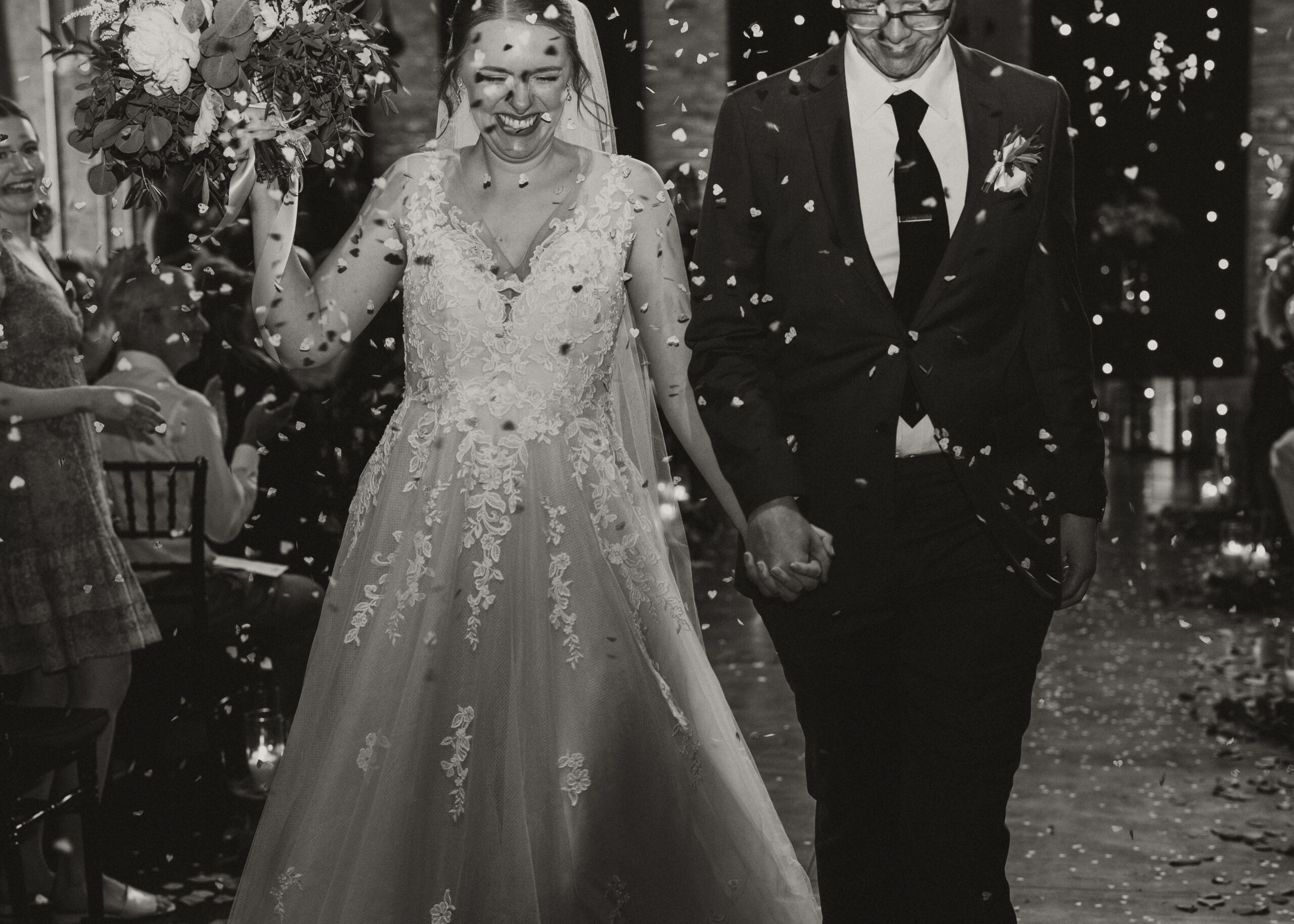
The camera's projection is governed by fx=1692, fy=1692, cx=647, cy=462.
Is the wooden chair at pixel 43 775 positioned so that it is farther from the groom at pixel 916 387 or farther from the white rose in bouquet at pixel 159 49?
the groom at pixel 916 387

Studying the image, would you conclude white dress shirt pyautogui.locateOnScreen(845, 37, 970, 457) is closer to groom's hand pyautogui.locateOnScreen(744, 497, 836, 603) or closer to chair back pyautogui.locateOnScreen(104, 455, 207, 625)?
groom's hand pyautogui.locateOnScreen(744, 497, 836, 603)

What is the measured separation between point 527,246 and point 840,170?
0.59 m

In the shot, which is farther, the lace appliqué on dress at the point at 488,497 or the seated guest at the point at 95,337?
the seated guest at the point at 95,337

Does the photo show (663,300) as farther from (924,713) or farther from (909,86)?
(924,713)

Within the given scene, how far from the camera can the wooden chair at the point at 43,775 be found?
2.77m

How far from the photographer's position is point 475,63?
253 cm

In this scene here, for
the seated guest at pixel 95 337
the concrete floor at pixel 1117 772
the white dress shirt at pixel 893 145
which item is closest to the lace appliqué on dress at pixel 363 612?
the white dress shirt at pixel 893 145

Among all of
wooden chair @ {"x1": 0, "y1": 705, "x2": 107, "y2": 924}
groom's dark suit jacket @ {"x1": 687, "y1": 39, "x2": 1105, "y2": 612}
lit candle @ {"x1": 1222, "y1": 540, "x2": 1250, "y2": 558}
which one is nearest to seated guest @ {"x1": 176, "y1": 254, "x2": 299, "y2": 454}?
wooden chair @ {"x1": 0, "y1": 705, "x2": 107, "y2": 924}

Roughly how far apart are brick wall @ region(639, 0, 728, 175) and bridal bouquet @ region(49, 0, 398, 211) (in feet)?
28.1

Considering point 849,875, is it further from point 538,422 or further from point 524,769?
point 538,422

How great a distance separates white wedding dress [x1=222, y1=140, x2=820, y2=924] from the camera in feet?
8.04

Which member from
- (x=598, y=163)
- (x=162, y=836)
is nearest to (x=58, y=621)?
(x=162, y=836)

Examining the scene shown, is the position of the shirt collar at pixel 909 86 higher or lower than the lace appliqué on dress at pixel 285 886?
higher

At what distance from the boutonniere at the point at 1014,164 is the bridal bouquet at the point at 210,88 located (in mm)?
980
